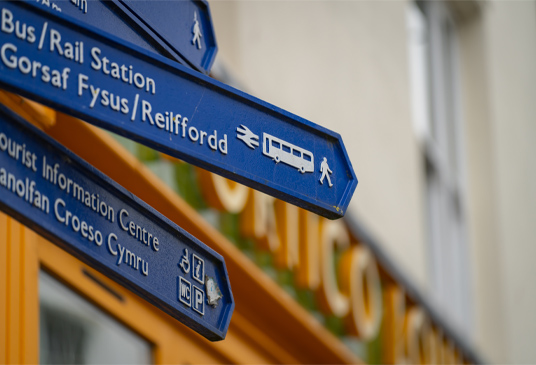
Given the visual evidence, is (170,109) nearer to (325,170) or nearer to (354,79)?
(325,170)

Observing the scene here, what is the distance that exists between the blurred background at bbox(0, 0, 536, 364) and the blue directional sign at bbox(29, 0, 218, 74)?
0.89 meters

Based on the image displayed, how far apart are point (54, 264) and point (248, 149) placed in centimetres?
142

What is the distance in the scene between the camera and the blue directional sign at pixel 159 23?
6.34 feet

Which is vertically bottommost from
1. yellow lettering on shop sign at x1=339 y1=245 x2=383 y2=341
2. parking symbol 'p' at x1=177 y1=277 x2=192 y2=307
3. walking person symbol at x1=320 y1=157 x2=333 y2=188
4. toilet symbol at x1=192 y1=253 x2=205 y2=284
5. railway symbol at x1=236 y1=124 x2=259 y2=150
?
parking symbol 'p' at x1=177 y1=277 x2=192 y2=307

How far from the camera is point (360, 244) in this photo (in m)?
5.48

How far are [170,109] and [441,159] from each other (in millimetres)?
6512

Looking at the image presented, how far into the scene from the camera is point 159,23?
212 centimetres

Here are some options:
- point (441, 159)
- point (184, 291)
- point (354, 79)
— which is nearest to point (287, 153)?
point (184, 291)

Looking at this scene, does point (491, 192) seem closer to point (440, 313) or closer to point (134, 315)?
point (440, 313)

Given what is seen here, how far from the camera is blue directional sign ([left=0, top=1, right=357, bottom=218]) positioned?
63.9 inches

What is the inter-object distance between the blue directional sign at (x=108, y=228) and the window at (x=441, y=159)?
231 inches

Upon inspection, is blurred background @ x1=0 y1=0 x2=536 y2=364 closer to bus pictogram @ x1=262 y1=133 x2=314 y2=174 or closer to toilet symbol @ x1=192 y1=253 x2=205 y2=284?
toilet symbol @ x1=192 y1=253 x2=205 y2=284

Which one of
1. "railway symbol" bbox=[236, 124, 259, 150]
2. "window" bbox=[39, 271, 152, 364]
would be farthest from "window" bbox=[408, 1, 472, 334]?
"railway symbol" bbox=[236, 124, 259, 150]

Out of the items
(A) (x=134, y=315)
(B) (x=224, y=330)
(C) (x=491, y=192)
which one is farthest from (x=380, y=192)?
(B) (x=224, y=330)
